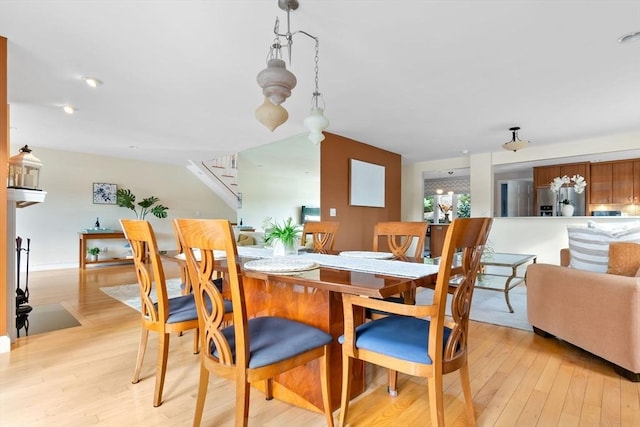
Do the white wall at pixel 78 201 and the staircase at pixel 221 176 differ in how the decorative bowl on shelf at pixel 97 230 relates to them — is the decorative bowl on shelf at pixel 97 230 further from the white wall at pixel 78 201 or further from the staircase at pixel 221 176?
the staircase at pixel 221 176

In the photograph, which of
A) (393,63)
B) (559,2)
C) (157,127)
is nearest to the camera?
(559,2)

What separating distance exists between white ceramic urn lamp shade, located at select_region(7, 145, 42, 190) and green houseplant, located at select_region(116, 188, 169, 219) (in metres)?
3.89

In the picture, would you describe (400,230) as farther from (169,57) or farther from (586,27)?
(169,57)

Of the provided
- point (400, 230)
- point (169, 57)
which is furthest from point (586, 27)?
point (169, 57)

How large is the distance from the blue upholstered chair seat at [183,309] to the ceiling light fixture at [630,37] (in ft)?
10.3

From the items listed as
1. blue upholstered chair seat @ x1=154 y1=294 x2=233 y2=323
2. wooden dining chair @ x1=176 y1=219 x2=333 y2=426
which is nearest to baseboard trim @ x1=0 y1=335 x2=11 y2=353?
blue upholstered chair seat @ x1=154 y1=294 x2=233 y2=323

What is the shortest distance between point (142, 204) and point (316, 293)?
20.9 feet

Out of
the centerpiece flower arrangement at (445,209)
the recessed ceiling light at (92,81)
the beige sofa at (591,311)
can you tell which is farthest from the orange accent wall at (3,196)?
the centerpiece flower arrangement at (445,209)

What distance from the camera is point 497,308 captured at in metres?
3.38

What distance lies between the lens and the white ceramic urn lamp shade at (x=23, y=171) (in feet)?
8.58

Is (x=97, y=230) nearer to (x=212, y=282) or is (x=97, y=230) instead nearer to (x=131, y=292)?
(x=131, y=292)

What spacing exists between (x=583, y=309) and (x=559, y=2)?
1.91 m

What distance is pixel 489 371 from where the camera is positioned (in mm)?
2012

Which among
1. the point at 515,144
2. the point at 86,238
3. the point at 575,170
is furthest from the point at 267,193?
the point at 575,170
